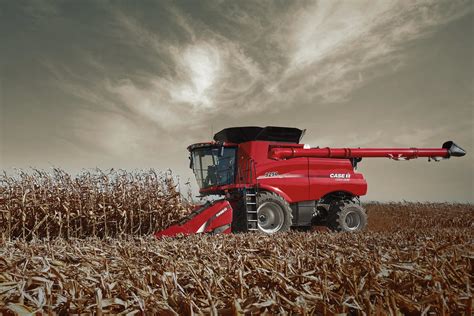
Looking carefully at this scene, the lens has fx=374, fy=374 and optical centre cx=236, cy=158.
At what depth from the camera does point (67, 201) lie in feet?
27.9

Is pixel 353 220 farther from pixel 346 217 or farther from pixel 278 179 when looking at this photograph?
pixel 278 179

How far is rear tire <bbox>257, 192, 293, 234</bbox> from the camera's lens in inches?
353

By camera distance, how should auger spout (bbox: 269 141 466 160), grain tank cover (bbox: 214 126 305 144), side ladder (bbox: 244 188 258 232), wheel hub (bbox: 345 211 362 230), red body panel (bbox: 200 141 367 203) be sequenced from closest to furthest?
side ladder (bbox: 244 188 258 232) → red body panel (bbox: 200 141 367 203) → grain tank cover (bbox: 214 126 305 144) → auger spout (bbox: 269 141 466 160) → wheel hub (bbox: 345 211 362 230)

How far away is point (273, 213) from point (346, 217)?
2.58 metres

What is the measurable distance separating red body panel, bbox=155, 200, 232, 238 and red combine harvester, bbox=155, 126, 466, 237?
118mm

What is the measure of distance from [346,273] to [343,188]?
9234 mm

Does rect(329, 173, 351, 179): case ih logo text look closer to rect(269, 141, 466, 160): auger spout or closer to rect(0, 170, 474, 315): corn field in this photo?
rect(269, 141, 466, 160): auger spout

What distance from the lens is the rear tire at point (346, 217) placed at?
1018cm

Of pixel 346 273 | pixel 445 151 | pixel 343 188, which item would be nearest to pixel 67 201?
pixel 343 188

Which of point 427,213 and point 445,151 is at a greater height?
point 445,151

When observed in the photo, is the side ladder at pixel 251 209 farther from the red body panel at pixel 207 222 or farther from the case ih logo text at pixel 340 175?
the case ih logo text at pixel 340 175

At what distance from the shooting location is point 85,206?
28.4ft

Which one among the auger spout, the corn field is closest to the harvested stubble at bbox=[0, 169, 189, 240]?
the auger spout

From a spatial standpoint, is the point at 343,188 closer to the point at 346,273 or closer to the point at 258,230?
the point at 258,230
